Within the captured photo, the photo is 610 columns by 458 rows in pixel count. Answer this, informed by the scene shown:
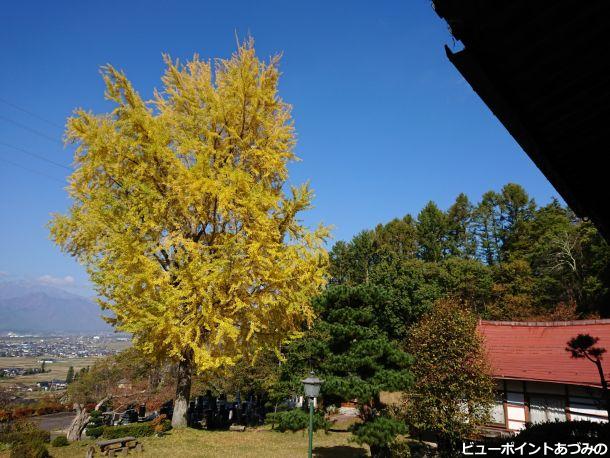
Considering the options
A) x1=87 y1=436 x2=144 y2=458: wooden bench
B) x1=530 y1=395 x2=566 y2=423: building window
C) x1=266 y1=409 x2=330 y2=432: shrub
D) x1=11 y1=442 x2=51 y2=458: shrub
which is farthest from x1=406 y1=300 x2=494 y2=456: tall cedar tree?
x1=11 y1=442 x2=51 y2=458: shrub

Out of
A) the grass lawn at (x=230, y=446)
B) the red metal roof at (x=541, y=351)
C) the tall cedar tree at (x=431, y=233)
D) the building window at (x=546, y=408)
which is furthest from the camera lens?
the tall cedar tree at (x=431, y=233)

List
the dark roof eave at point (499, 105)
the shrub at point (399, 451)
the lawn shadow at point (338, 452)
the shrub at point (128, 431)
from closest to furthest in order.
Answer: the dark roof eave at point (499, 105)
the shrub at point (399, 451)
the shrub at point (128, 431)
the lawn shadow at point (338, 452)

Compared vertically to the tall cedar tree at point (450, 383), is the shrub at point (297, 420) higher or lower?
lower

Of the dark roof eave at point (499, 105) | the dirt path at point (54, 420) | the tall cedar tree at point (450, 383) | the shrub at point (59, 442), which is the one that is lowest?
the dirt path at point (54, 420)

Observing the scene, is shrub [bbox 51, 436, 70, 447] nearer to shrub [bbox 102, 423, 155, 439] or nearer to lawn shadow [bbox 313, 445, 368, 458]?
shrub [bbox 102, 423, 155, 439]

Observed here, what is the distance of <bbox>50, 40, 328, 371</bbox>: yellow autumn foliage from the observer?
11188mm

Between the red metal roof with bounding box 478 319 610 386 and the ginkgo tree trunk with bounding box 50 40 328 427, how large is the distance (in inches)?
363

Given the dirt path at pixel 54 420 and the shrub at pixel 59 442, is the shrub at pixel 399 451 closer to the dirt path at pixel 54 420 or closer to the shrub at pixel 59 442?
the shrub at pixel 59 442

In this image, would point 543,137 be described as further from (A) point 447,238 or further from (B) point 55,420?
(A) point 447,238

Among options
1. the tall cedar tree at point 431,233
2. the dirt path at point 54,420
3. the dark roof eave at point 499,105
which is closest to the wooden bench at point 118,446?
the dirt path at point 54,420

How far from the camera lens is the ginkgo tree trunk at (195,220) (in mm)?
11188

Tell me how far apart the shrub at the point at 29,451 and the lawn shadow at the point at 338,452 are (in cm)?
830

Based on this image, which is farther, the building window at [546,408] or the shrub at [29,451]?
the building window at [546,408]

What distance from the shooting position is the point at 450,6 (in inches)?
70.9
